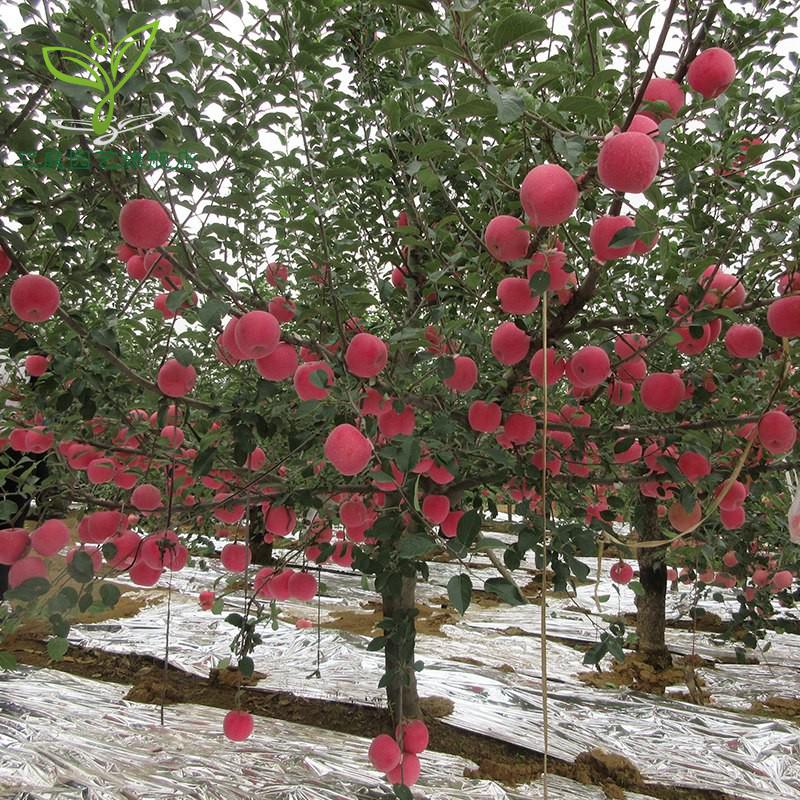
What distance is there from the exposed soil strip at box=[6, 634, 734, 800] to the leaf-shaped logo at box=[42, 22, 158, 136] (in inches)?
83.2

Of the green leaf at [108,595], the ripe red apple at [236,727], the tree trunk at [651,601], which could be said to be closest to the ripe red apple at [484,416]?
the green leaf at [108,595]

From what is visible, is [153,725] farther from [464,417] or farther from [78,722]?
[464,417]

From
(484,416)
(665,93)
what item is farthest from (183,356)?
(665,93)

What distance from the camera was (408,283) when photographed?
5.16 feet

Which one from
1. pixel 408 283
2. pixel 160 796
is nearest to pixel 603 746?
pixel 160 796

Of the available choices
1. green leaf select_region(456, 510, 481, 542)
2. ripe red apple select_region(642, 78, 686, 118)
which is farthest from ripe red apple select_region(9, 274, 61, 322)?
ripe red apple select_region(642, 78, 686, 118)

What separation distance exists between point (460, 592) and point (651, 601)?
3.12 m

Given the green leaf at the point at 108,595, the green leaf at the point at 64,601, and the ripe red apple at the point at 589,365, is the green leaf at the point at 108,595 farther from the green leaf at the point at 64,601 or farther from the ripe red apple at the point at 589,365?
the ripe red apple at the point at 589,365

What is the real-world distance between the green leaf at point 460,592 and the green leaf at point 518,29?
0.68m

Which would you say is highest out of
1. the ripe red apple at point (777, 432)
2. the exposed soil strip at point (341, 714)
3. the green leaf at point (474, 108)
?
the green leaf at point (474, 108)

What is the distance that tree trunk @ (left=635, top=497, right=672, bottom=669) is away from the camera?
3.32 metres

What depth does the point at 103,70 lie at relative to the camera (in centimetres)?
75

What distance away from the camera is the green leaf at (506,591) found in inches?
34.6

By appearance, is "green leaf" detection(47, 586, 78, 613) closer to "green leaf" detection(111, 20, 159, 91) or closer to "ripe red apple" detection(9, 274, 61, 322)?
"ripe red apple" detection(9, 274, 61, 322)
